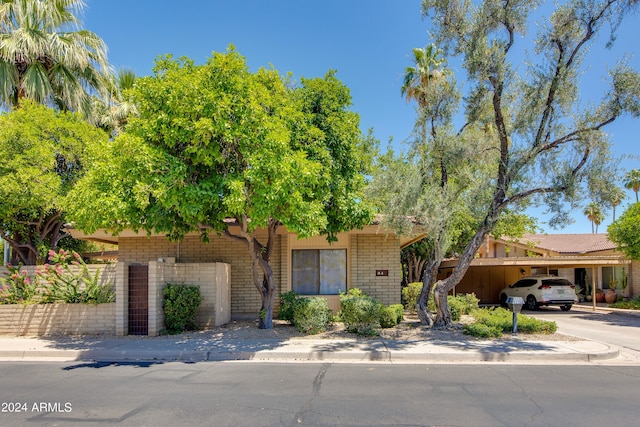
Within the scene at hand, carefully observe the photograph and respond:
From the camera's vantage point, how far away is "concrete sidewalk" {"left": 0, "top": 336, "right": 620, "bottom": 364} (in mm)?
8906

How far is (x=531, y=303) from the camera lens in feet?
69.1

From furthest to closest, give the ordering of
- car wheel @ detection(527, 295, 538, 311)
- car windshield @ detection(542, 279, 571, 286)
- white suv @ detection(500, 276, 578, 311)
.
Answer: car wheel @ detection(527, 295, 538, 311) → car windshield @ detection(542, 279, 571, 286) → white suv @ detection(500, 276, 578, 311)

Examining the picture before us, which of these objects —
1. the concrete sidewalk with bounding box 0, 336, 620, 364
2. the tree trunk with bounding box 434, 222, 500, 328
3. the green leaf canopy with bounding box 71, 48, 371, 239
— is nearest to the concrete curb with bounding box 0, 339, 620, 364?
the concrete sidewalk with bounding box 0, 336, 620, 364

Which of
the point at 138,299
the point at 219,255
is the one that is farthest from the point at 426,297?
the point at 138,299

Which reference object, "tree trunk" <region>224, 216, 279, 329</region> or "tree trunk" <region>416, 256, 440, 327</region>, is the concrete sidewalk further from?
"tree trunk" <region>416, 256, 440, 327</region>

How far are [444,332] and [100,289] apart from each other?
9.17 metres

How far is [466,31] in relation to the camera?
10906mm

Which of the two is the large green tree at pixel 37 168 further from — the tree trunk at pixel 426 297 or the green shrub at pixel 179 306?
the tree trunk at pixel 426 297

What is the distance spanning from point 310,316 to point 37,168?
929cm

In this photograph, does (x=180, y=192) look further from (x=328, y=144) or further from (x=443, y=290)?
(x=443, y=290)

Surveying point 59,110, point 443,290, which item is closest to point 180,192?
point 443,290

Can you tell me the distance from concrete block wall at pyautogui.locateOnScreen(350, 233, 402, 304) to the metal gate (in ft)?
19.8

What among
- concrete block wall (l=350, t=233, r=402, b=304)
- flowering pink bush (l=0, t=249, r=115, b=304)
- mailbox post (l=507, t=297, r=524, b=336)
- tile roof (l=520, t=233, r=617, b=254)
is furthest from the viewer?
tile roof (l=520, t=233, r=617, b=254)

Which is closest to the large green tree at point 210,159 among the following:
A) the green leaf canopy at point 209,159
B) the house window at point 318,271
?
the green leaf canopy at point 209,159
